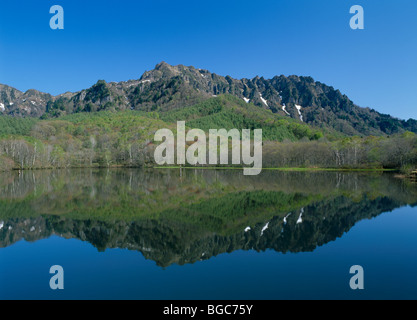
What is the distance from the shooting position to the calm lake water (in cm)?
834

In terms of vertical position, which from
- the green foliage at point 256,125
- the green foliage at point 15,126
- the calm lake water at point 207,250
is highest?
the green foliage at point 256,125

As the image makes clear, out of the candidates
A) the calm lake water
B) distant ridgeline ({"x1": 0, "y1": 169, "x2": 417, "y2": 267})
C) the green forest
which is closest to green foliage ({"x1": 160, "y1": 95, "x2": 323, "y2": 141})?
the green forest

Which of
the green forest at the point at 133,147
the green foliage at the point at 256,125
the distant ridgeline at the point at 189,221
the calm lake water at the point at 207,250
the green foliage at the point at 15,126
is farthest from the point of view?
the green foliage at the point at 256,125

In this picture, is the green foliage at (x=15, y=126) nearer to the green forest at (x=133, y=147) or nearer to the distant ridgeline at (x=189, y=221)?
the green forest at (x=133, y=147)

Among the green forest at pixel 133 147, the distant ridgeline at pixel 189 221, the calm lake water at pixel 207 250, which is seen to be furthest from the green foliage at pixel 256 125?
the calm lake water at pixel 207 250

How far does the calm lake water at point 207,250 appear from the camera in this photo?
8.34m

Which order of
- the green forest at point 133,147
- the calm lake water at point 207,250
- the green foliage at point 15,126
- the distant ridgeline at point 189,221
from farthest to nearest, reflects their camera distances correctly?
the green foliage at point 15,126 → the green forest at point 133,147 → the distant ridgeline at point 189,221 → the calm lake water at point 207,250

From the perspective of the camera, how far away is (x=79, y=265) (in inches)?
412

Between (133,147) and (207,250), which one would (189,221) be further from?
(133,147)

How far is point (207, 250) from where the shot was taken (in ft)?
39.1

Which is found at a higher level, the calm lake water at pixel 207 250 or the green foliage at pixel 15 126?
the green foliage at pixel 15 126
